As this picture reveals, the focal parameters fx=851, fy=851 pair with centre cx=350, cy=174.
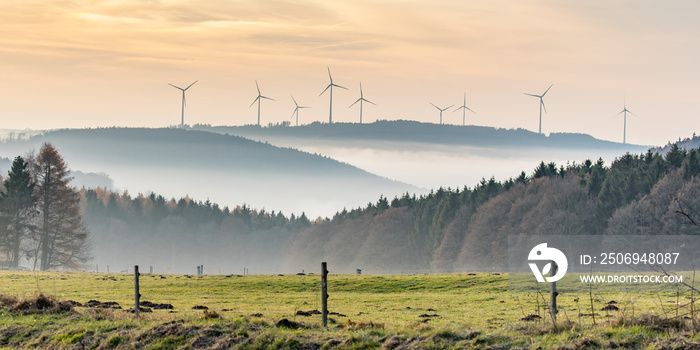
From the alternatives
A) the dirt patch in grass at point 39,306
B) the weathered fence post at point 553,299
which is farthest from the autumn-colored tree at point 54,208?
the weathered fence post at point 553,299

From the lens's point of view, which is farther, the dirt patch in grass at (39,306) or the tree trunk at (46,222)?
the tree trunk at (46,222)

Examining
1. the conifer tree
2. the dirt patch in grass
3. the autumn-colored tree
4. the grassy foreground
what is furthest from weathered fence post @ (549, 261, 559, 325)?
the conifer tree

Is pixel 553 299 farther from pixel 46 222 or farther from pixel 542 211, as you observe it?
pixel 542 211

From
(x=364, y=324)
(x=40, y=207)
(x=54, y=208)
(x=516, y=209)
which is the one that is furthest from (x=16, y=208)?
(x=364, y=324)

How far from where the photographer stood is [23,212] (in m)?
118

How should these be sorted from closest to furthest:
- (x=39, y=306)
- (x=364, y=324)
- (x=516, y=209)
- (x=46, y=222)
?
1. (x=364, y=324)
2. (x=39, y=306)
3. (x=46, y=222)
4. (x=516, y=209)

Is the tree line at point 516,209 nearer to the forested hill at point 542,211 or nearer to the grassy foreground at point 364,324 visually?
the forested hill at point 542,211

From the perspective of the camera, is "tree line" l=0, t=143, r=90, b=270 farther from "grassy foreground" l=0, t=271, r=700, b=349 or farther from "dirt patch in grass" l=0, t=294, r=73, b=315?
"dirt patch in grass" l=0, t=294, r=73, b=315

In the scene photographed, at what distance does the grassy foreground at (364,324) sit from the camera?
22094mm

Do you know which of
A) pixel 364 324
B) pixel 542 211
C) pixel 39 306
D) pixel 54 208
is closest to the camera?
pixel 364 324

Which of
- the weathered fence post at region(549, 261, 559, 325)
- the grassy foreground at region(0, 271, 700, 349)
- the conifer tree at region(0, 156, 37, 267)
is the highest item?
the conifer tree at region(0, 156, 37, 267)

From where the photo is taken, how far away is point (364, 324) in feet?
84.9

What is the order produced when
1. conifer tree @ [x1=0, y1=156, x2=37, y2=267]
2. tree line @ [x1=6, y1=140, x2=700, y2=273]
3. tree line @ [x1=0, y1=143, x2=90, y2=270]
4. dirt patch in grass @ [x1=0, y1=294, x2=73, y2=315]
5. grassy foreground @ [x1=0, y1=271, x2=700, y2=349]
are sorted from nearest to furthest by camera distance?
grassy foreground @ [x1=0, y1=271, x2=700, y2=349]
dirt patch in grass @ [x1=0, y1=294, x2=73, y2=315]
tree line @ [x1=6, y1=140, x2=700, y2=273]
tree line @ [x1=0, y1=143, x2=90, y2=270]
conifer tree @ [x1=0, y1=156, x2=37, y2=267]

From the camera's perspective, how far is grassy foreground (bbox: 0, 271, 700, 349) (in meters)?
22.1
